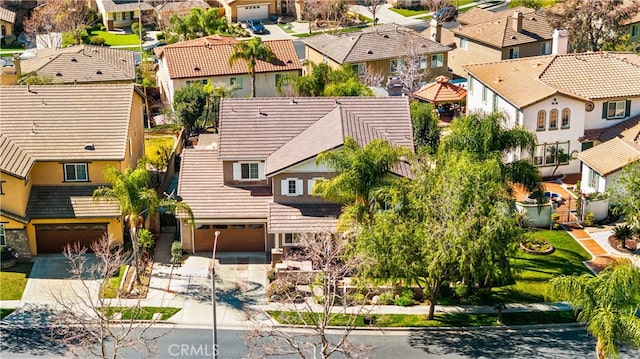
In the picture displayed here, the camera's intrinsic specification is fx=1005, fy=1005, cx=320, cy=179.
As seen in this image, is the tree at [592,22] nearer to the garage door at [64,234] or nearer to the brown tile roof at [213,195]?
the brown tile roof at [213,195]

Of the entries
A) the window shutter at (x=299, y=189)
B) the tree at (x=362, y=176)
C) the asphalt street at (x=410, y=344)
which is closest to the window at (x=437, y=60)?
the window shutter at (x=299, y=189)

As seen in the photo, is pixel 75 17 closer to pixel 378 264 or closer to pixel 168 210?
pixel 168 210

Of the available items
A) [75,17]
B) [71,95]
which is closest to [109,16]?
[75,17]

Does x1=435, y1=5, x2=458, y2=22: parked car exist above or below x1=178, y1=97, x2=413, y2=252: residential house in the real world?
above

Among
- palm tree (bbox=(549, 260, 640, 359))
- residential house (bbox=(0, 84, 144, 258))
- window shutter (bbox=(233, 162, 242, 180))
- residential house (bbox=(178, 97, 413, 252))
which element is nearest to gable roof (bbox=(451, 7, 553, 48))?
residential house (bbox=(178, 97, 413, 252))

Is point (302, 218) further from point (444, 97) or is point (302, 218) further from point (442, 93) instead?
point (442, 93)

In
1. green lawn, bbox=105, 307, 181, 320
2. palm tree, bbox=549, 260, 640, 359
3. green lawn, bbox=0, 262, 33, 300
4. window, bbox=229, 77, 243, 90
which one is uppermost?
window, bbox=229, 77, 243, 90

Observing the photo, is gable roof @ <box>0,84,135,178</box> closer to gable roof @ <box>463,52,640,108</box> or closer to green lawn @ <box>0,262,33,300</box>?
green lawn @ <box>0,262,33,300</box>
